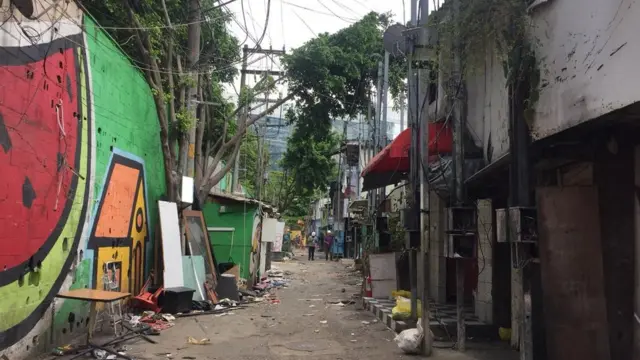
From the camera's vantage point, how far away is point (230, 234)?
48.6 feet

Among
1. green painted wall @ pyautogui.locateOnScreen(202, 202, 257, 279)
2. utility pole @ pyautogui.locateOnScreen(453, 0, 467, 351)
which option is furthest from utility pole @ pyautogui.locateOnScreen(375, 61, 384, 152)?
utility pole @ pyautogui.locateOnScreen(453, 0, 467, 351)

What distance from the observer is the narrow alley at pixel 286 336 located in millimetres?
6816

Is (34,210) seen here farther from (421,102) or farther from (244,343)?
(421,102)

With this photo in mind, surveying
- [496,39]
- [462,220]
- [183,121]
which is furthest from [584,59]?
[183,121]

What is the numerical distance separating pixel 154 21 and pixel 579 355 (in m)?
9.64

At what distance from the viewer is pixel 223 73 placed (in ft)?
54.1

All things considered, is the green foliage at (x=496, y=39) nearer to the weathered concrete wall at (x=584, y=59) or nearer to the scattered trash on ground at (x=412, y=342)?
the weathered concrete wall at (x=584, y=59)

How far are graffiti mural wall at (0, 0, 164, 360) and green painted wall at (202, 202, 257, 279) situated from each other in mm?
4634

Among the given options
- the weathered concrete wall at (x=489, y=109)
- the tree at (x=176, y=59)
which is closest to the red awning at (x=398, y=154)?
the weathered concrete wall at (x=489, y=109)

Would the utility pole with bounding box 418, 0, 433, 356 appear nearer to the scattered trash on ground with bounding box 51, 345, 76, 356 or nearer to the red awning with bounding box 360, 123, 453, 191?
the red awning with bounding box 360, 123, 453, 191

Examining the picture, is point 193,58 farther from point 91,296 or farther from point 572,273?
point 572,273

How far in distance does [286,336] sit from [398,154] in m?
3.49

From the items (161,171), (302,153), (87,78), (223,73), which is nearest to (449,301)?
(161,171)

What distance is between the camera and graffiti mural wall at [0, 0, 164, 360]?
5441mm
